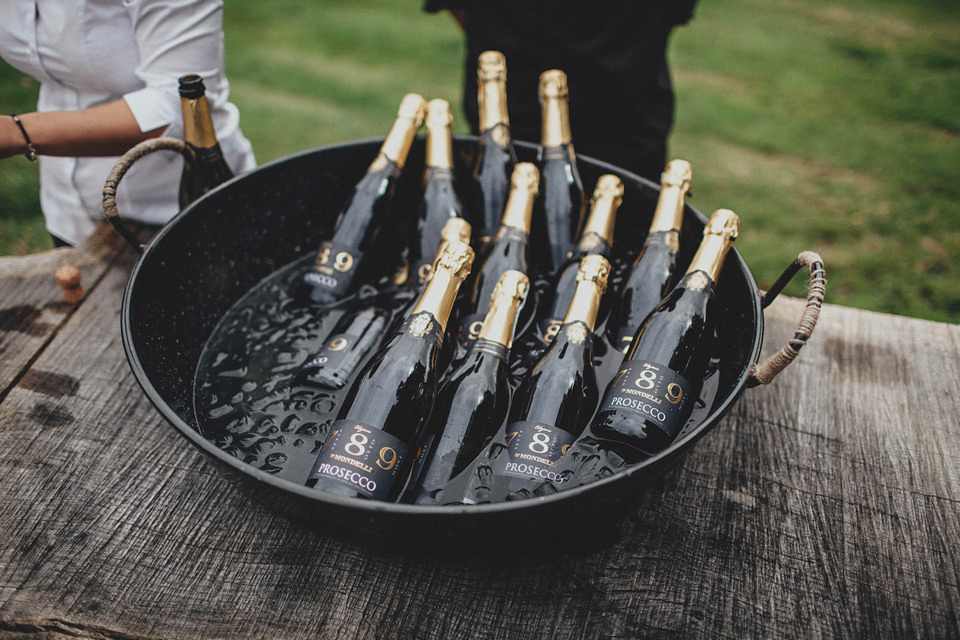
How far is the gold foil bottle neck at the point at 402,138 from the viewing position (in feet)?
4.27

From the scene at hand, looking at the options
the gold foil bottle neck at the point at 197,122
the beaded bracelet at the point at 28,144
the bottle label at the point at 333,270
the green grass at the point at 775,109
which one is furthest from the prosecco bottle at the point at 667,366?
the green grass at the point at 775,109

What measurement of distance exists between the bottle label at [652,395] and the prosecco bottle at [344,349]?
43 cm

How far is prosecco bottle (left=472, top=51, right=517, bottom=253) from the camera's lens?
1.33m

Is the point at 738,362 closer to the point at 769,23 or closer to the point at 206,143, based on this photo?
the point at 206,143

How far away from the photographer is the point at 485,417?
92 cm

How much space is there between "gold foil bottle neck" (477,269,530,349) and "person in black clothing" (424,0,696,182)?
965 mm

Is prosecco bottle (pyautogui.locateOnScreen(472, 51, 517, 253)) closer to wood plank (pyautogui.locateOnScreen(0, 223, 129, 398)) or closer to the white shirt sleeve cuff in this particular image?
the white shirt sleeve cuff

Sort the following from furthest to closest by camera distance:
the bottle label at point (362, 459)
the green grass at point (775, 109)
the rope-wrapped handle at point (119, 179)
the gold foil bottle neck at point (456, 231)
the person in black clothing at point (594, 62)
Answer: the green grass at point (775, 109), the person in black clothing at point (594, 62), the gold foil bottle neck at point (456, 231), the rope-wrapped handle at point (119, 179), the bottle label at point (362, 459)

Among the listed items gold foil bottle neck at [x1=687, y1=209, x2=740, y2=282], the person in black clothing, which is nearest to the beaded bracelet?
the person in black clothing

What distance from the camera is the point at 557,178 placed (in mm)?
1336

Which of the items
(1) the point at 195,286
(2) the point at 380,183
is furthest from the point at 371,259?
(1) the point at 195,286

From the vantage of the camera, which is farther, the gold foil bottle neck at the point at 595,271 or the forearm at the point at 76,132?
the forearm at the point at 76,132

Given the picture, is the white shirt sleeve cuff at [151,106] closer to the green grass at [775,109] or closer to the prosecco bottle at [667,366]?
the prosecco bottle at [667,366]

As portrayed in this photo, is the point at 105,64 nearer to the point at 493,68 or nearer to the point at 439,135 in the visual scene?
the point at 439,135
